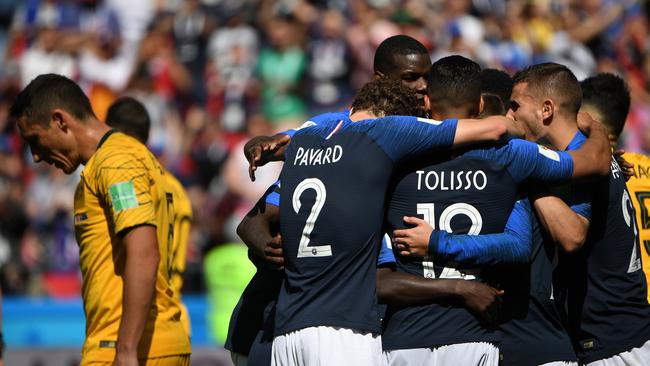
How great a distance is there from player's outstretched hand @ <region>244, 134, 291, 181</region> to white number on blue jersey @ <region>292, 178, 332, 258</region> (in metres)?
0.34

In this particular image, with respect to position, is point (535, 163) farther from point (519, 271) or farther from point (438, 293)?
point (438, 293)

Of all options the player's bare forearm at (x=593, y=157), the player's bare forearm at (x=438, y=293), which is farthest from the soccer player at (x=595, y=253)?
the player's bare forearm at (x=438, y=293)

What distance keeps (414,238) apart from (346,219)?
33 cm

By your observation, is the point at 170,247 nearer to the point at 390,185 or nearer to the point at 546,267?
the point at 390,185

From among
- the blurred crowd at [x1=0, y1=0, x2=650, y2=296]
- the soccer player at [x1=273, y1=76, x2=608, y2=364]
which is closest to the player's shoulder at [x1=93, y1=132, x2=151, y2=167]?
the soccer player at [x1=273, y1=76, x2=608, y2=364]

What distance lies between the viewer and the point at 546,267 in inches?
207

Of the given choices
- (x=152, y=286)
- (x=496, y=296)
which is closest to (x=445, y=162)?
(x=496, y=296)

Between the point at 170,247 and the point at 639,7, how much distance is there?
12378mm

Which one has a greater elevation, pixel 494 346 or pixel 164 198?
pixel 164 198

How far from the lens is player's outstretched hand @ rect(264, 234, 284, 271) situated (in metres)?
5.13

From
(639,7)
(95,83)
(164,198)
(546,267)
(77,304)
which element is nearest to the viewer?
(546,267)

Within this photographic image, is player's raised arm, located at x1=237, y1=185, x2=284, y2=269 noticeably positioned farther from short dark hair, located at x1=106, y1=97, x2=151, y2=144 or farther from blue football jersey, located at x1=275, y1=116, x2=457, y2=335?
short dark hair, located at x1=106, y1=97, x2=151, y2=144

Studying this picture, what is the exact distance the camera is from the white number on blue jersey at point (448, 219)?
4879 millimetres

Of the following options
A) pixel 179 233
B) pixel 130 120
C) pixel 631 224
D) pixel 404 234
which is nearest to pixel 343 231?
pixel 404 234
